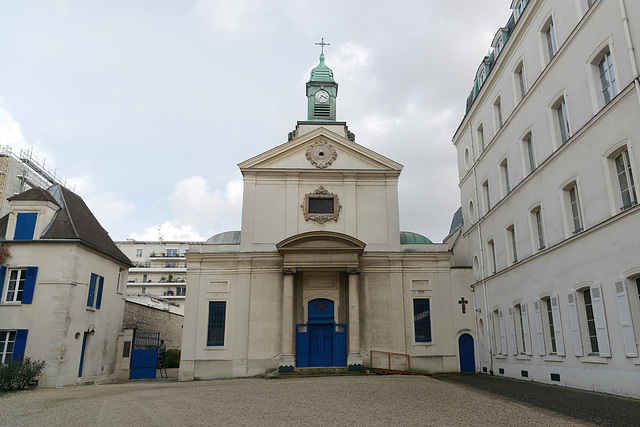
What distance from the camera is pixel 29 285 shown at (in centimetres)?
2088

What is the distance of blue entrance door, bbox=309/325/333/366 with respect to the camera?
2222cm

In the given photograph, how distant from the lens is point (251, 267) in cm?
2338

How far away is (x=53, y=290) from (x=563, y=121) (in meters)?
21.4

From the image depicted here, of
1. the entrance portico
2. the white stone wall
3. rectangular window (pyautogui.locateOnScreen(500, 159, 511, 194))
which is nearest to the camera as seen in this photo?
rectangular window (pyautogui.locateOnScreen(500, 159, 511, 194))

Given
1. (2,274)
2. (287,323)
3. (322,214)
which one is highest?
(322,214)

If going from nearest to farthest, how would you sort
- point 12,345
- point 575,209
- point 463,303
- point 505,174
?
1. point 575,209
2. point 505,174
3. point 12,345
4. point 463,303

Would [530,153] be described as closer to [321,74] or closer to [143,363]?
[321,74]

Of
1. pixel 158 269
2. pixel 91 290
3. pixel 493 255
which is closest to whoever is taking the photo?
pixel 493 255

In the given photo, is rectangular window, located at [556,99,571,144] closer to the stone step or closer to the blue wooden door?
the stone step

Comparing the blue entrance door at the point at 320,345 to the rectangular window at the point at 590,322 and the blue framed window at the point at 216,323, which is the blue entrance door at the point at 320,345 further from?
the rectangular window at the point at 590,322

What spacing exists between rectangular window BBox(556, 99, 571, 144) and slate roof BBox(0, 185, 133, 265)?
20.3 metres

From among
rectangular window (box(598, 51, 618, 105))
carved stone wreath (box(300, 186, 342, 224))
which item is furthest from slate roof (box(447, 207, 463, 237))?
rectangular window (box(598, 51, 618, 105))

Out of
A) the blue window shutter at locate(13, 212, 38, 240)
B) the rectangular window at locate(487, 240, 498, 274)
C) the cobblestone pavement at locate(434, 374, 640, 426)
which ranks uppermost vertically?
the blue window shutter at locate(13, 212, 38, 240)

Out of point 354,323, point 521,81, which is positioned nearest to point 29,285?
point 354,323
